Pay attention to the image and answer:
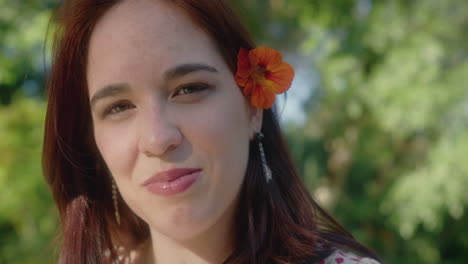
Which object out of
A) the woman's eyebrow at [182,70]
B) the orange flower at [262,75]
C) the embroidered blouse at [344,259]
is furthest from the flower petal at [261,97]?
the embroidered blouse at [344,259]

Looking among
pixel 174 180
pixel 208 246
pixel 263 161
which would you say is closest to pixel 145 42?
pixel 174 180

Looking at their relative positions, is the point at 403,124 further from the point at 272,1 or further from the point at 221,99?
the point at 221,99

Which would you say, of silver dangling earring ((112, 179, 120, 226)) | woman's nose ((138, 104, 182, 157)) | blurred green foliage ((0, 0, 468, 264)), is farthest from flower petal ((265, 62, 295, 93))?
blurred green foliage ((0, 0, 468, 264))

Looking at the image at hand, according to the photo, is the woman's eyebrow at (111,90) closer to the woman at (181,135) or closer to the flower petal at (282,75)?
the woman at (181,135)

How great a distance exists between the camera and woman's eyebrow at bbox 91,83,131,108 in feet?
4.06

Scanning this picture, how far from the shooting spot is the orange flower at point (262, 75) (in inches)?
55.4

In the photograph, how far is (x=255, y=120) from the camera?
58.8 inches

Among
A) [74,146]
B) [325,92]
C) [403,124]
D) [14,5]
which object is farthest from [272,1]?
[74,146]

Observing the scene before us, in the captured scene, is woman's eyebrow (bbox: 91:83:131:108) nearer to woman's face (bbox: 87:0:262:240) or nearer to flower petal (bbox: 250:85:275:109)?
woman's face (bbox: 87:0:262:240)

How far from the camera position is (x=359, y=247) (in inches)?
58.9

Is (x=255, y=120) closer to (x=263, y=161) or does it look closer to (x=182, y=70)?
(x=263, y=161)

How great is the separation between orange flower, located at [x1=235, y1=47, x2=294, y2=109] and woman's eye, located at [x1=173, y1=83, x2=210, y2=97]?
14 cm

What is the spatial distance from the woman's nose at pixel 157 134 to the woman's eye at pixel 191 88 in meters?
0.08

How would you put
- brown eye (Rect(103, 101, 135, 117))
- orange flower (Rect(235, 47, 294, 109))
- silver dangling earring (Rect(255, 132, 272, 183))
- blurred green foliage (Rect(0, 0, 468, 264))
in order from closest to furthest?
1. brown eye (Rect(103, 101, 135, 117))
2. orange flower (Rect(235, 47, 294, 109))
3. silver dangling earring (Rect(255, 132, 272, 183))
4. blurred green foliage (Rect(0, 0, 468, 264))
